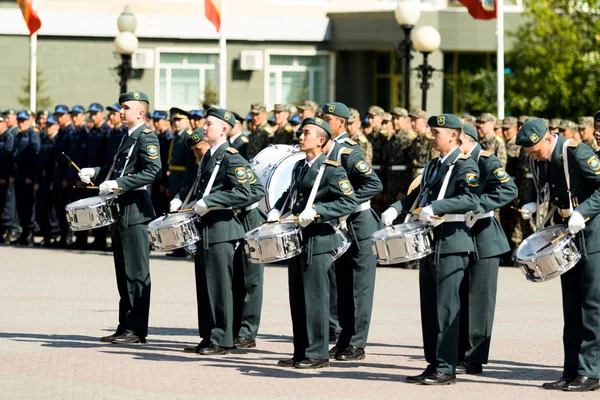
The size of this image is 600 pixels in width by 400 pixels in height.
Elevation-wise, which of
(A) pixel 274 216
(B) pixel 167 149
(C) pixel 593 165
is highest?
(B) pixel 167 149

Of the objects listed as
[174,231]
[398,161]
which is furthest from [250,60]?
[174,231]

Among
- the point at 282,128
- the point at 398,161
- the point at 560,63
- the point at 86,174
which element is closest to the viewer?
the point at 86,174

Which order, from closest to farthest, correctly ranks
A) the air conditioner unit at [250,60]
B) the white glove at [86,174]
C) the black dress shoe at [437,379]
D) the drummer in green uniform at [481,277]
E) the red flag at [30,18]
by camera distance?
1. the black dress shoe at [437,379]
2. the drummer in green uniform at [481,277]
3. the white glove at [86,174]
4. the red flag at [30,18]
5. the air conditioner unit at [250,60]

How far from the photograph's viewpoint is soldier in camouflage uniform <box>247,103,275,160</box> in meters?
20.7

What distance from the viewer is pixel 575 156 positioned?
10594mm

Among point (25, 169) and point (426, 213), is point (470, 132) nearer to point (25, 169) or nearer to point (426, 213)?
point (426, 213)

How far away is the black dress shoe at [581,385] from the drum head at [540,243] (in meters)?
0.99

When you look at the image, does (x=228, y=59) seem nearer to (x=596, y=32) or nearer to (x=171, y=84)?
(x=171, y=84)

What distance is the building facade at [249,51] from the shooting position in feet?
124

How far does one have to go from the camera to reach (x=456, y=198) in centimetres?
1074

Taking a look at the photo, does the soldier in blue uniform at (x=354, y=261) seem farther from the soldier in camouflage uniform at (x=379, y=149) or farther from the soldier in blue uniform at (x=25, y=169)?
the soldier in blue uniform at (x=25, y=169)

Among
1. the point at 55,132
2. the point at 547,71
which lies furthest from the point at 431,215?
the point at 547,71

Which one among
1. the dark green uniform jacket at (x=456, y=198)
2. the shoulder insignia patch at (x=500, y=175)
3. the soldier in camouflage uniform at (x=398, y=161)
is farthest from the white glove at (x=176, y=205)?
the soldier in camouflage uniform at (x=398, y=161)

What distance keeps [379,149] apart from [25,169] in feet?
20.4
